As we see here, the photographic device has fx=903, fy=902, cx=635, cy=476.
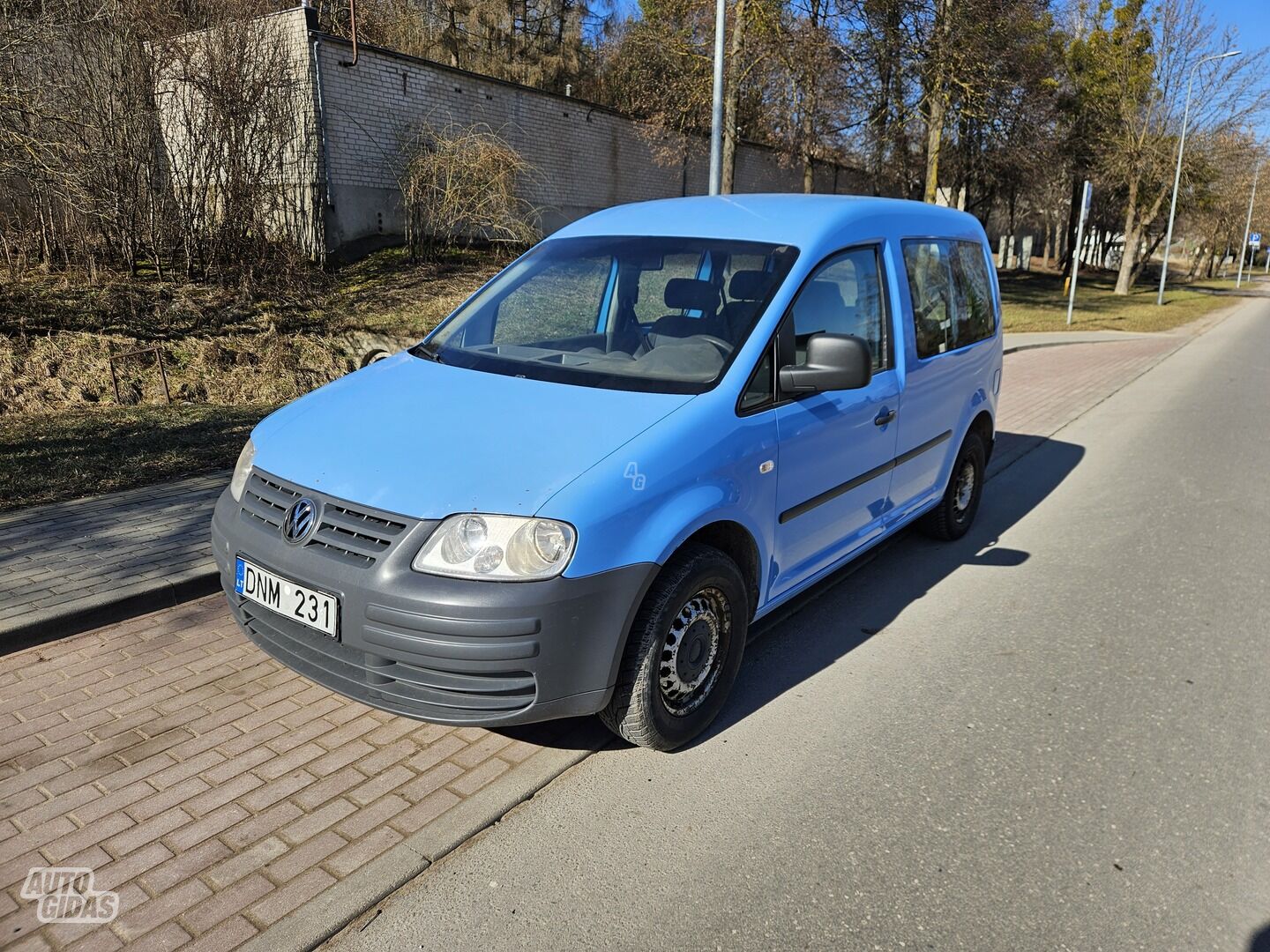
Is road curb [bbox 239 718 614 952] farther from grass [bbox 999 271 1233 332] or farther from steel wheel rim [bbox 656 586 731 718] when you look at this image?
grass [bbox 999 271 1233 332]

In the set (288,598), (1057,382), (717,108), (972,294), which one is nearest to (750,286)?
(288,598)

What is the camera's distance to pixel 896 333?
4.59m

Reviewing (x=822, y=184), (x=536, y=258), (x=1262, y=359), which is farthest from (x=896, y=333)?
(x=822, y=184)

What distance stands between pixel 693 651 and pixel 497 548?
974 millimetres

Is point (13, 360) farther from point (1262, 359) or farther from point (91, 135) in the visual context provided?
point (1262, 359)

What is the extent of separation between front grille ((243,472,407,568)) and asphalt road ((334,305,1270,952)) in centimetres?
101

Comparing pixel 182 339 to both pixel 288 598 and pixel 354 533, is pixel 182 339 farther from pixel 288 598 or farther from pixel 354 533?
pixel 354 533

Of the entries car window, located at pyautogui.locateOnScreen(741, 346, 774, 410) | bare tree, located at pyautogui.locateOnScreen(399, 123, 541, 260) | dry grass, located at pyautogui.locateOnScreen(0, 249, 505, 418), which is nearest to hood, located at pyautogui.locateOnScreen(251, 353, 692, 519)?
car window, located at pyautogui.locateOnScreen(741, 346, 774, 410)

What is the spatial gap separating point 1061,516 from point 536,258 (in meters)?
4.49

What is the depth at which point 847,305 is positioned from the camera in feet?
14.0

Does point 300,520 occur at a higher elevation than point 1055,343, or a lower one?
higher

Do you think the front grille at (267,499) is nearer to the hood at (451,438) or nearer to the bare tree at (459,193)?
the hood at (451,438)

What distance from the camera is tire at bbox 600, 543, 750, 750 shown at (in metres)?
3.11

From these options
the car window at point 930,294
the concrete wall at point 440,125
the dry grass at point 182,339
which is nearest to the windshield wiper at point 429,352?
the car window at point 930,294
